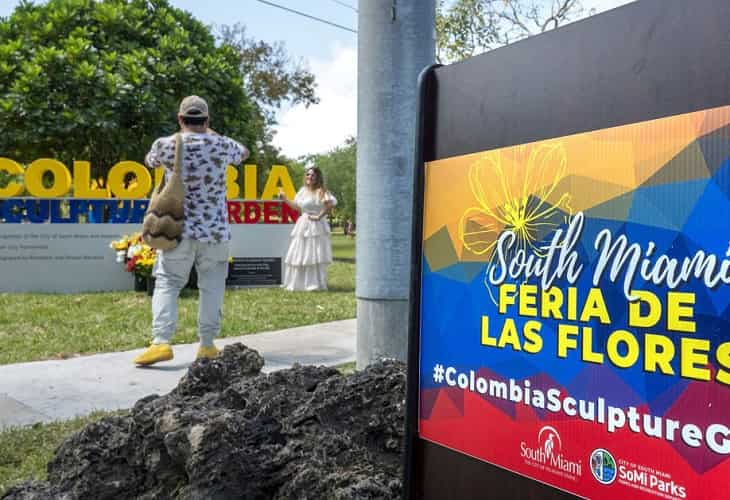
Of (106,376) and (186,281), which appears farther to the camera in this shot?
(186,281)

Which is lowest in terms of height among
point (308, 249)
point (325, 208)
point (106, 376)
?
point (106, 376)

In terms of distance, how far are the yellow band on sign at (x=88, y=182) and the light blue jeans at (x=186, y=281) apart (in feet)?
19.0

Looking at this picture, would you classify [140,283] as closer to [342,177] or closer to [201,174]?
[201,174]

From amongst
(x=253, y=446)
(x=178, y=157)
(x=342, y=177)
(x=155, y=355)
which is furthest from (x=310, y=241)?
(x=342, y=177)

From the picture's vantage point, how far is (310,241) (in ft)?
41.9

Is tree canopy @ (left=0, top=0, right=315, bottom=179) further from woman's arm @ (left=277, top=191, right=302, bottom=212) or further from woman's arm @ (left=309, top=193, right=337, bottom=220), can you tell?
woman's arm @ (left=309, top=193, right=337, bottom=220)

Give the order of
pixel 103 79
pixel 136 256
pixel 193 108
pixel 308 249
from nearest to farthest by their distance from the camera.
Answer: pixel 193 108, pixel 136 256, pixel 308 249, pixel 103 79

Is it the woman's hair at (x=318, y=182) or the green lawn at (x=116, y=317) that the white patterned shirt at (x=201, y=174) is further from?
the woman's hair at (x=318, y=182)

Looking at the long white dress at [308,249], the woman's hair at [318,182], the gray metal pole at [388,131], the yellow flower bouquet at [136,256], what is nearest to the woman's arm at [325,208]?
the long white dress at [308,249]

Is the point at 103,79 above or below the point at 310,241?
above

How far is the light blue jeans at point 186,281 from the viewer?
5883 mm

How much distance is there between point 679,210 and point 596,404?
1.35 feet

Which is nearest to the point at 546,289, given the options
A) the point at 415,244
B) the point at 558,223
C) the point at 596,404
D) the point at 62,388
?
the point at 558,223

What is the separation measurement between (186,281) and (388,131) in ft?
8.46
